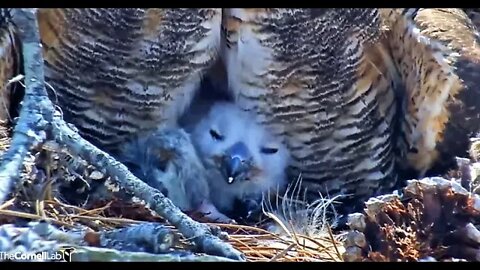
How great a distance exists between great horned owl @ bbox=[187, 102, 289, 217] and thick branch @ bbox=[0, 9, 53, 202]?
60 centimetres

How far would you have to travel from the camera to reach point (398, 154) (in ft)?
7.33

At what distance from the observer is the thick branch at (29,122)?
1353 millimetres

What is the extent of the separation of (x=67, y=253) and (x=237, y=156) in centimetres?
75

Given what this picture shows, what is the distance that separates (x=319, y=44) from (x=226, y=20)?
0.68ft

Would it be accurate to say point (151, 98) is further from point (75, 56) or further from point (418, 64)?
point (418, 64)

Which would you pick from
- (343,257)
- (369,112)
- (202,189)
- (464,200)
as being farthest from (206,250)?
(369,112)

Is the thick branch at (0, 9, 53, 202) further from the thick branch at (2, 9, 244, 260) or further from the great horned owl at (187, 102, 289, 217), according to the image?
the great horned owl at (187, 102, 289, 217)

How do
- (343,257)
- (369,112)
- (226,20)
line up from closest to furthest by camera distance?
(343,257) → (226,20) → (369,112)

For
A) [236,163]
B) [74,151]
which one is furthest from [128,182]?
[236,163]

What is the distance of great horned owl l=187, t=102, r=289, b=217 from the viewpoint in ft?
6.63

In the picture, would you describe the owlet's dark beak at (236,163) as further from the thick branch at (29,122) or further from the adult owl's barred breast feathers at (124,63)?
the thick branch at (29,122)

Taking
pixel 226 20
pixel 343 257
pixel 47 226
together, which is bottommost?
pixel 343 257

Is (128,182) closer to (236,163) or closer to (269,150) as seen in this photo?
(236,163)

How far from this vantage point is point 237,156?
2004mm
